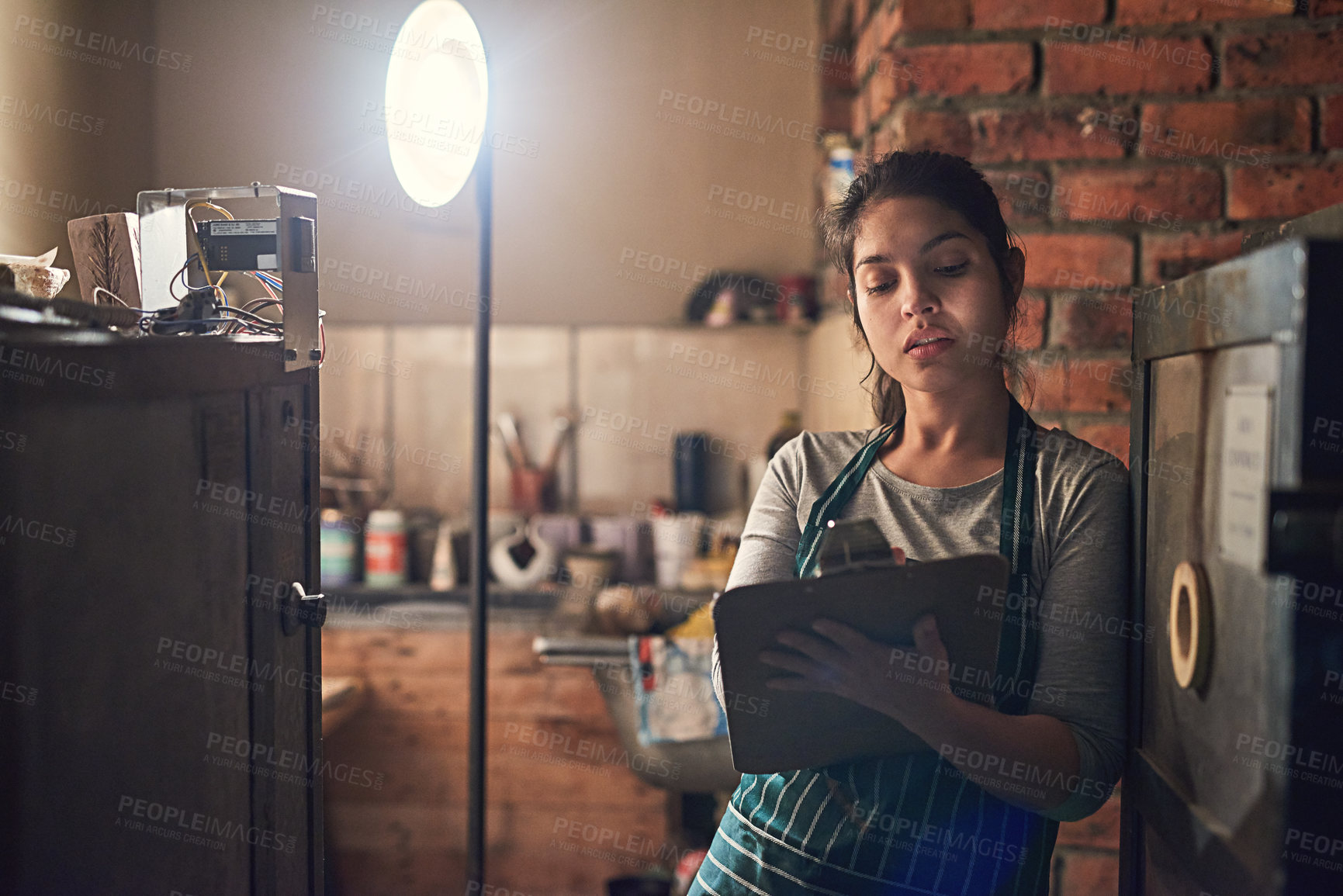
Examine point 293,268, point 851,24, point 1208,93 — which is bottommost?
point 293,268

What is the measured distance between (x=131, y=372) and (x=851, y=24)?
1889 mm

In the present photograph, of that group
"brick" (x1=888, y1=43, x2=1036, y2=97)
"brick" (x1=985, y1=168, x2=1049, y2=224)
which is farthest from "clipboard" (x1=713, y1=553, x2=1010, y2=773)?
"brick" (x1=888, y1=43, x2=1036, y2=97)

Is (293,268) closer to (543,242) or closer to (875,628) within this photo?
(875,628)

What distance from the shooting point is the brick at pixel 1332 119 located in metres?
1.39

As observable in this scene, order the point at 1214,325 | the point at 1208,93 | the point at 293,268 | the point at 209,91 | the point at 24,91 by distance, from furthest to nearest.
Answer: the point at 209,91 → the point at 24,91 → the point at 1208,93 → the point at 293,268 → the point at 1214,325

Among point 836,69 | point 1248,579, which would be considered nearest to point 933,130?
point 1248,579

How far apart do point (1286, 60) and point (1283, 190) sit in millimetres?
183

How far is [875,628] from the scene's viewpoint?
84cm

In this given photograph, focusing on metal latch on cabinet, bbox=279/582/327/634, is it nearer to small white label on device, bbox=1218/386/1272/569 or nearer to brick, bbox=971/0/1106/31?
small white label on device, bbox=1218/386/1272/569

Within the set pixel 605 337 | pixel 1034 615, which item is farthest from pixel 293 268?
pixel 605 337

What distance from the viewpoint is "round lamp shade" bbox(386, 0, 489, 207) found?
5.34 ft

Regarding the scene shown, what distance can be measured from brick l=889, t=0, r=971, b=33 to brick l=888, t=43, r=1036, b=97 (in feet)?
0.09

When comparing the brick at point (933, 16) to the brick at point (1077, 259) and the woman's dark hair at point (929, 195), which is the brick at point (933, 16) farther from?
the woman's dark hair at point (929, 195)

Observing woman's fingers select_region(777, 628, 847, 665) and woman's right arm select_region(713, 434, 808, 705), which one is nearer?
woman's fingers select_region(777, 628, 847, 665)
